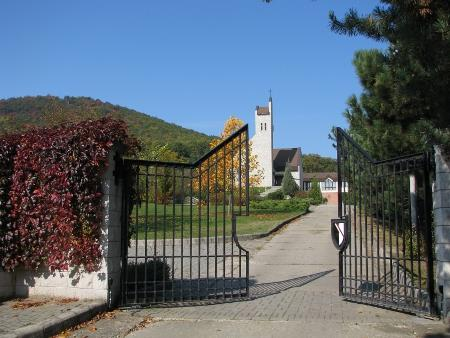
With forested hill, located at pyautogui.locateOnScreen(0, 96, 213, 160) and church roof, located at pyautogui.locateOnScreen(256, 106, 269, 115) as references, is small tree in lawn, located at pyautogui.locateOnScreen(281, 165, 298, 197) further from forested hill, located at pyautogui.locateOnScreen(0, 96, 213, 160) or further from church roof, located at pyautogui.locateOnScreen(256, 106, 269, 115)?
church roof, located at pyautogui.locateOnScreen(256, 106, 269, 115)

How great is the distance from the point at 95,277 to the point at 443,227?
525 centimetres

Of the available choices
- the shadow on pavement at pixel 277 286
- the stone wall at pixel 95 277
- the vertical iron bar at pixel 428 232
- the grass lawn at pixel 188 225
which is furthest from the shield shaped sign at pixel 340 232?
the stone wall at pixel 95 277

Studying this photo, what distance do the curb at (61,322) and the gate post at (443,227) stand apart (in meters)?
5.00

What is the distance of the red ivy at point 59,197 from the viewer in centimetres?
793

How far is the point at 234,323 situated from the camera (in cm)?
722

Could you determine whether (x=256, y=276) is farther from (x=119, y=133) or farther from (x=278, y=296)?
(x=119, y=133)

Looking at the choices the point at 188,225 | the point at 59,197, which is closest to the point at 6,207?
the point at 59,197

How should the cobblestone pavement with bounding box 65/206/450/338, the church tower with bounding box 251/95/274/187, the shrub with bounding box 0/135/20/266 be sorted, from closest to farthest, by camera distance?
the cobblestone pavement with bounding box 65/206/450/338 < the shrub with bounding box 0/135/20/266 < the church tower with bounding box 251/95/274/187

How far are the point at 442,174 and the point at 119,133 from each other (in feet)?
16.2

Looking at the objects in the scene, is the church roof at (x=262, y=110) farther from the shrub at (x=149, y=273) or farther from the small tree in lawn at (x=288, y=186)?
the shrub at (x=149, y=273)

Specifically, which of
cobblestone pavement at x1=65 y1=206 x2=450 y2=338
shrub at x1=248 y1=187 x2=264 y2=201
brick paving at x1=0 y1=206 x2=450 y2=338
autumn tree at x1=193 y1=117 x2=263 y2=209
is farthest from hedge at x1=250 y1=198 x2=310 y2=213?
brick paving at x1=0 y1=206 x2=450 y2=338

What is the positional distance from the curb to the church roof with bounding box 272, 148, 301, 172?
87.0 metres

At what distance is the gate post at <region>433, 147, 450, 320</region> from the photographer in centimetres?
707

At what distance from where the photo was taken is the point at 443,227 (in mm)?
7137
